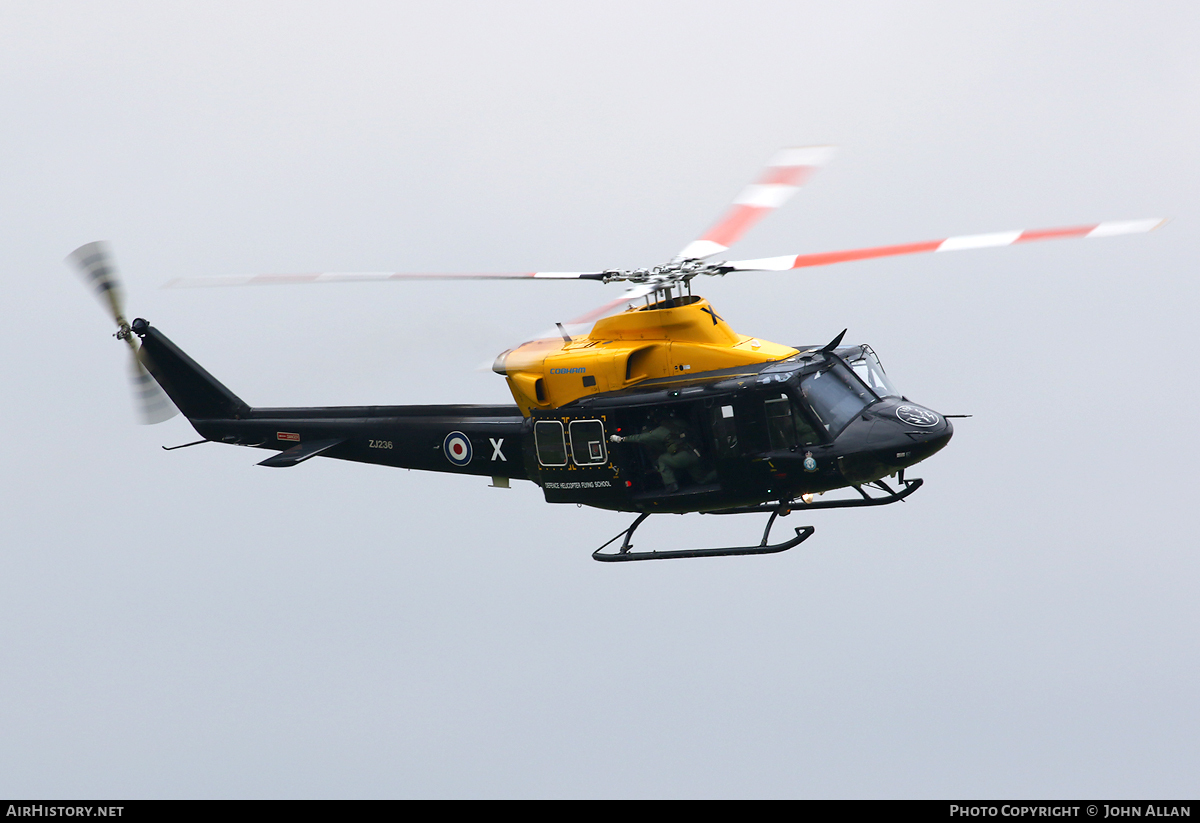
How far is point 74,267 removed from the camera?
17.4 meters

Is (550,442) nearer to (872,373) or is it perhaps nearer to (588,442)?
(588,442)

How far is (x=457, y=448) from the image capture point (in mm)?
15938

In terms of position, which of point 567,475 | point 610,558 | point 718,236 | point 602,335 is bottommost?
point 610,558

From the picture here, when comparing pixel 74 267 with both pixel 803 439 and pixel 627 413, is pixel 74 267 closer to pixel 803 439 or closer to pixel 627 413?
pixel 627 413

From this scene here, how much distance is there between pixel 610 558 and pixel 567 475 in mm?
1081

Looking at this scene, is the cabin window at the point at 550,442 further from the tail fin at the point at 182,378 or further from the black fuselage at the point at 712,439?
the tail fin at the point at 182,378

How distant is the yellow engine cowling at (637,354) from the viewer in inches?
569

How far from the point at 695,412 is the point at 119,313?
863cm

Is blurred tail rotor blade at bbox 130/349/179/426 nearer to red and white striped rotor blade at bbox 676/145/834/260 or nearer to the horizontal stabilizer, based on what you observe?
the horizontal stabilizer

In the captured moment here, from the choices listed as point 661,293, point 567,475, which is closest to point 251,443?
point 567,475

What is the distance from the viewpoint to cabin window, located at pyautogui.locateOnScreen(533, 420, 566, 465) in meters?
14.8

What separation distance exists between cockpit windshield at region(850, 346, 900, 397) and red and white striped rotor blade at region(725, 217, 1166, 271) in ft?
6.11

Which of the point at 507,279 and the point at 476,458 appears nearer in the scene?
the point at 507,279

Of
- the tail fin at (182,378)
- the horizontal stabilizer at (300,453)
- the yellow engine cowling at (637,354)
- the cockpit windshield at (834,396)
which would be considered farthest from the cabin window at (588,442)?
the tail fin at (182,378)
